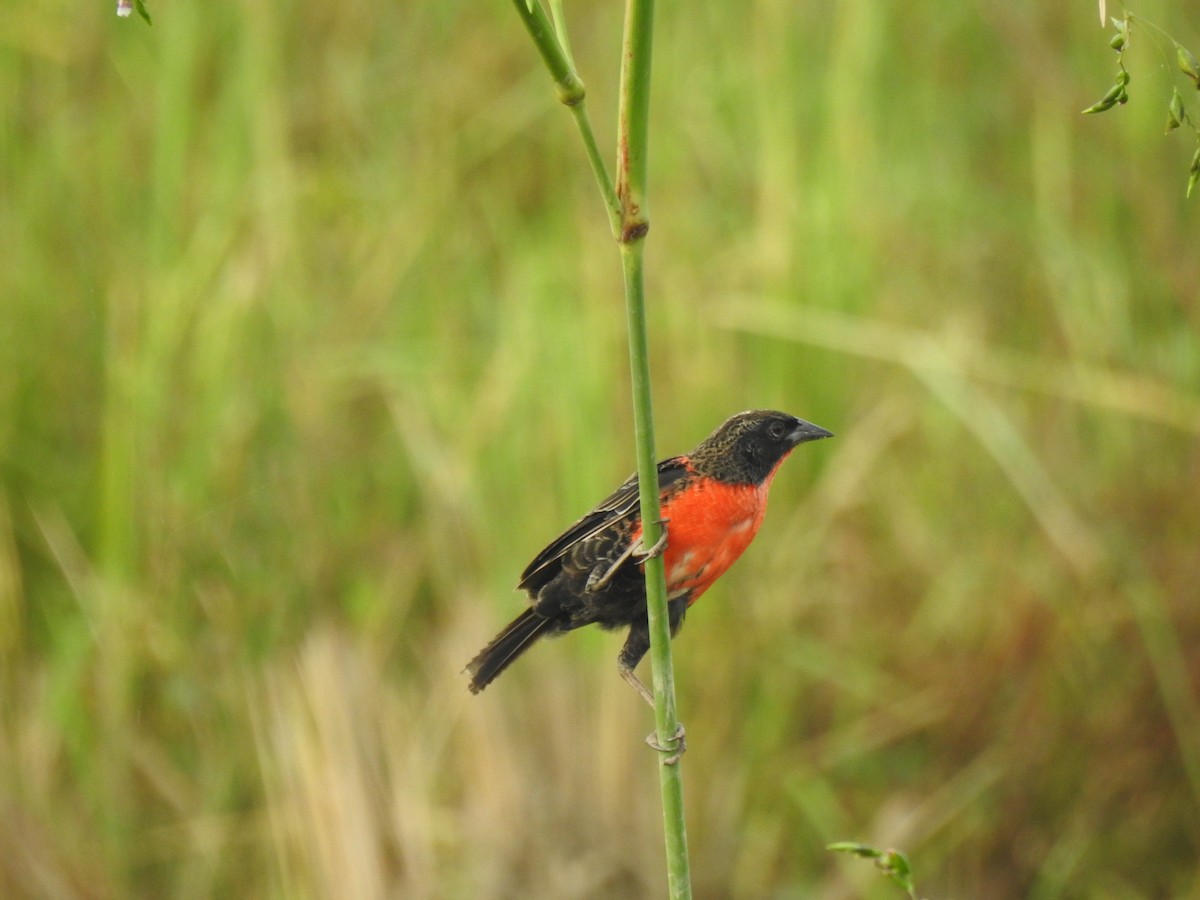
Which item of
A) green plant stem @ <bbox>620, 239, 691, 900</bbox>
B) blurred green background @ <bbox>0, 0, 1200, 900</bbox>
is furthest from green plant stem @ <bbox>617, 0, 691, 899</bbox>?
blurred green background @ <bbox>0, 0, 1200, 900</bbox>

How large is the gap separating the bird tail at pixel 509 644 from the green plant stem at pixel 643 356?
0.23m

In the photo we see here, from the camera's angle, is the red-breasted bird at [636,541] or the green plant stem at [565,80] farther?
the red-breasted bird at [636,541]

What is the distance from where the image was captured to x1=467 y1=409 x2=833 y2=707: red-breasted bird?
1.34m

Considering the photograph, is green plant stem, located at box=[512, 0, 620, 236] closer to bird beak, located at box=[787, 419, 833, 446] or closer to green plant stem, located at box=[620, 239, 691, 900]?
green plant stem, located at box=[620, 239, 691, 900]

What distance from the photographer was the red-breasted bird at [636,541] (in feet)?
4.41

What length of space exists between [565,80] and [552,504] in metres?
3.36

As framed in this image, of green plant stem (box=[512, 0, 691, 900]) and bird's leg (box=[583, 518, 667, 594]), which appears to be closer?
green plant stem (box=[512, 0, 691, 900])

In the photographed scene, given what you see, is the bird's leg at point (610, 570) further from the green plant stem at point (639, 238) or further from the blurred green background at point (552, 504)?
the blurred green background at point (552, 504)

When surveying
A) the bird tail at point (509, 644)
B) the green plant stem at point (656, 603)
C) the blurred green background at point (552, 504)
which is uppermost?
the blurred green background at point (552, 504)

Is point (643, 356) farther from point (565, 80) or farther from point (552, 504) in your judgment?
point (552, 504)

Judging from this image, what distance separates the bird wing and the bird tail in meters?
0.03

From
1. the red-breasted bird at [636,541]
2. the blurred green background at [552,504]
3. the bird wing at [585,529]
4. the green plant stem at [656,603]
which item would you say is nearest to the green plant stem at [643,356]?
the green plant stem at [656,603]

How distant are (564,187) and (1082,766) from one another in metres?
3.00

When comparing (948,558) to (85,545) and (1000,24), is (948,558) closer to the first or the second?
(1000,24)
